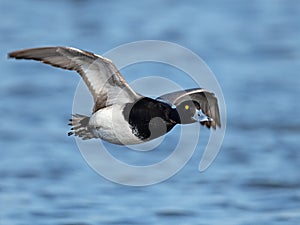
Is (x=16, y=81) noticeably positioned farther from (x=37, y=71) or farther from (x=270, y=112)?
(x=270, y=112)

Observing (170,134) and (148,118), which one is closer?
(148,118)

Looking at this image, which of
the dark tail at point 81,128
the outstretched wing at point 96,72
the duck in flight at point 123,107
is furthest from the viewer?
the dark tail at point 81,128

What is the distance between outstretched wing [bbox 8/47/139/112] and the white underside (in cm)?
14

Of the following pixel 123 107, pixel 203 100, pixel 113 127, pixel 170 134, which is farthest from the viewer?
pixel 170 134

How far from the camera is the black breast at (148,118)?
31.1ft

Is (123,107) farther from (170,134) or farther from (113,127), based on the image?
(170,134)

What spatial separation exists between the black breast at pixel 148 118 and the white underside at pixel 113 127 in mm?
51

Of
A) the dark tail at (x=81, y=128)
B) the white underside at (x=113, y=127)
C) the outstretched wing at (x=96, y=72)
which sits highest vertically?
the outstretched wing at (x=96, y=72)

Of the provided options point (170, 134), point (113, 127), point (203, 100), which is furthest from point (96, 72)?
point (170, 134)

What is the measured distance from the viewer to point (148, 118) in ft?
31.2

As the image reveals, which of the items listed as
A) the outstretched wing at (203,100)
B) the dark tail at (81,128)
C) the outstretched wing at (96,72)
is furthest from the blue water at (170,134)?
the outstretched wing at (96,72)

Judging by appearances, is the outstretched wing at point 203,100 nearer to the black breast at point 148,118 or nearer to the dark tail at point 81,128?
the black breast at point 148,118

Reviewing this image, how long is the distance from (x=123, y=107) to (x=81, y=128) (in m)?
0.55

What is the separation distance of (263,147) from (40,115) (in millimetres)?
3527
